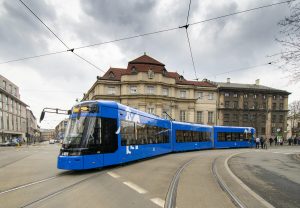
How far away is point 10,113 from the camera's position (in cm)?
7600

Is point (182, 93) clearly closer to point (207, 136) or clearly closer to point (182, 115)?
point (182, 115)

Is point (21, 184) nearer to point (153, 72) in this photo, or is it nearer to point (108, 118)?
point (108, 118)

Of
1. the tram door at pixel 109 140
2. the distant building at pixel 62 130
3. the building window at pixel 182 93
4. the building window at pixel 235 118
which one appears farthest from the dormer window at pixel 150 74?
the tram door at pixel 109 140

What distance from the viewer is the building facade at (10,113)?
68.6 m

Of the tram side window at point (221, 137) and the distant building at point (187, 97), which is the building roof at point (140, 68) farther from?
the tram side window at point (221, 137)

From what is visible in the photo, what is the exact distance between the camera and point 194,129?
27.3 meters

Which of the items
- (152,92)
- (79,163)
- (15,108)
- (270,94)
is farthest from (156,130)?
(15,108)

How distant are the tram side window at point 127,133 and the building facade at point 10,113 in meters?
62.4

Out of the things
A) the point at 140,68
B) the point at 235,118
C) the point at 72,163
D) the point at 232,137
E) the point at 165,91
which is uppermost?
the point at 140,68

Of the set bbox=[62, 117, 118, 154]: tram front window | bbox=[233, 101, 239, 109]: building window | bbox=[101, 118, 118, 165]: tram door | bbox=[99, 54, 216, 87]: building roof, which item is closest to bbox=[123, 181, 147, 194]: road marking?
bbox=[62, 117, 118, 154]: tram front window

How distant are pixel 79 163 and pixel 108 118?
8.06 feet

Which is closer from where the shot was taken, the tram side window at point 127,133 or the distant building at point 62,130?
the distant building at point 62,130

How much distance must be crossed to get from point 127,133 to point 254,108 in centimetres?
5915

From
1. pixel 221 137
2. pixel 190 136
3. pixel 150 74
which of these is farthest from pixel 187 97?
pixel 190 136
